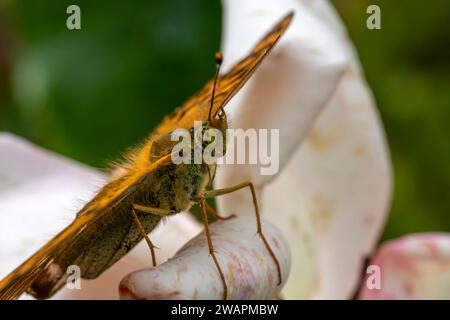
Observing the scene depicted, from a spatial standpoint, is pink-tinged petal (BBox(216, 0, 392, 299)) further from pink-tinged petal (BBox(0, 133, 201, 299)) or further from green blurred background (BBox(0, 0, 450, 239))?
green blurred background (BBox(0, 0, 450, 239))

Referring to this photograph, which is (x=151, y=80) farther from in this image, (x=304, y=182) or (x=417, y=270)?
(x=417, y=270)

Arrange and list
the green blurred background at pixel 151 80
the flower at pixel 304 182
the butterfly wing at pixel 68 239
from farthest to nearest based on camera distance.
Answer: the green blurred background at pixel 151 80 < the flower at pixel 304 182 < the butterfly wing at pixel 68 239

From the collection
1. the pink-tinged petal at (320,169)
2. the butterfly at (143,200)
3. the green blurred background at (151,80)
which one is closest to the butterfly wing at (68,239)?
the butterfly at (143,200)

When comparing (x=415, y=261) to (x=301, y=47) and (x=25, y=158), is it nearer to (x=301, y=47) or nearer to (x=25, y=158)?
(x=301, y=47)

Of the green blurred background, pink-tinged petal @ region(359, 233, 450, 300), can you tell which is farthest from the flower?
the green blurred background

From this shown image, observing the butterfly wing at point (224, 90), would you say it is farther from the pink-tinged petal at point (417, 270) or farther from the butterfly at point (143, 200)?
the pink-tinged petal at point (417, 270)

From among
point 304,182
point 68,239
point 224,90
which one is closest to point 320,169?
point 304,182
